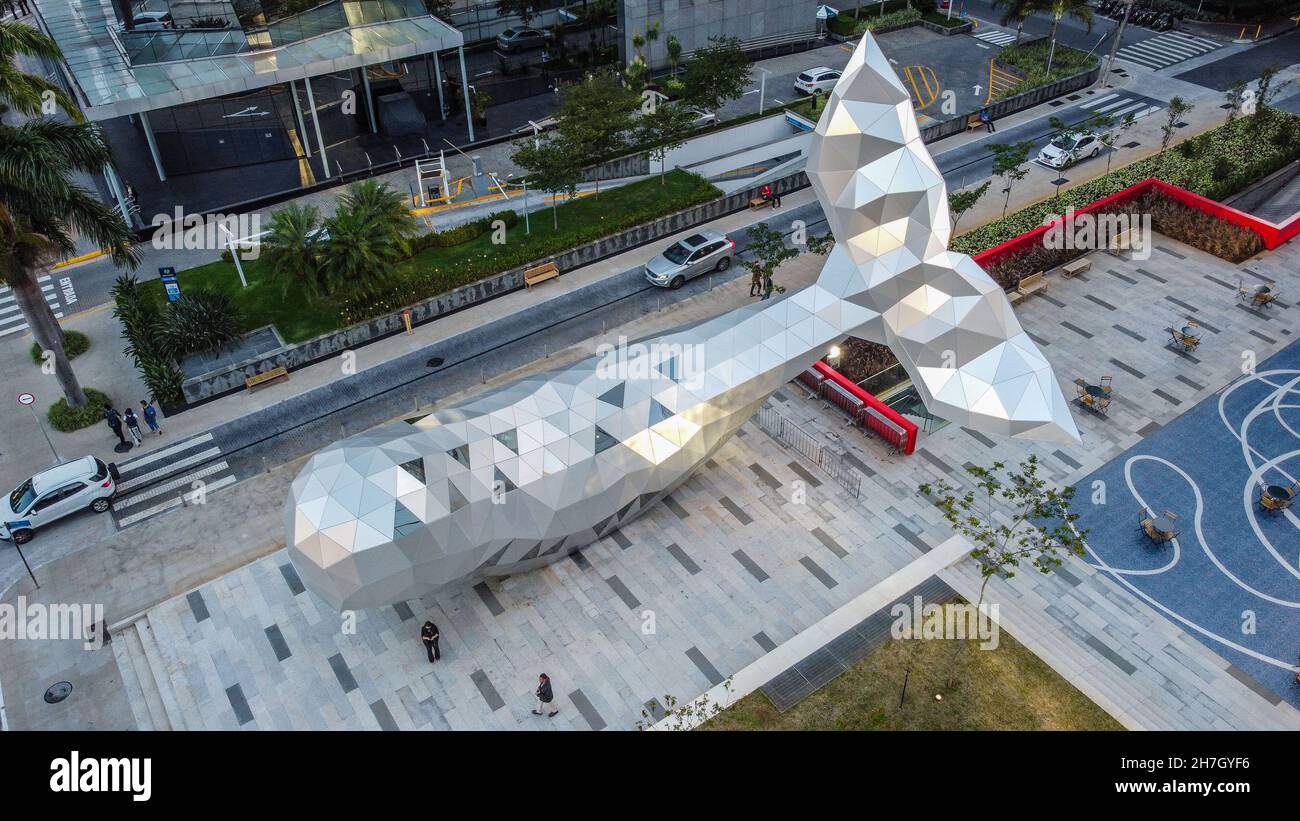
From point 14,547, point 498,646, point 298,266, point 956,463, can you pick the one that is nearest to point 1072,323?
point 956,463

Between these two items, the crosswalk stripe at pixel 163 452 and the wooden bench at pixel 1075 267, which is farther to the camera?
the wooden bench at pixel 1075 267

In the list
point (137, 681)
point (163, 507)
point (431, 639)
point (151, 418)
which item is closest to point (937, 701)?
point (431, 639)

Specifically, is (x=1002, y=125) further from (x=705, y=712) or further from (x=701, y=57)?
(x=705, y=712)

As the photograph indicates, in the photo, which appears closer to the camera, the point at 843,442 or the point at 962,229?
the point at 843,442

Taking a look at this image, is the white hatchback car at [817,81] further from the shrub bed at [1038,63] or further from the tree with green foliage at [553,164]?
the tree with green foliage at [553,164]

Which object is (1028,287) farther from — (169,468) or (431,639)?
(169,468)

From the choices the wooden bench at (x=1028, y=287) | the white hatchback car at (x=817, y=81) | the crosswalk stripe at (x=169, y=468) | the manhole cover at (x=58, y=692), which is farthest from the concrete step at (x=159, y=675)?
the white hatchback car at (x=817, y=81)
